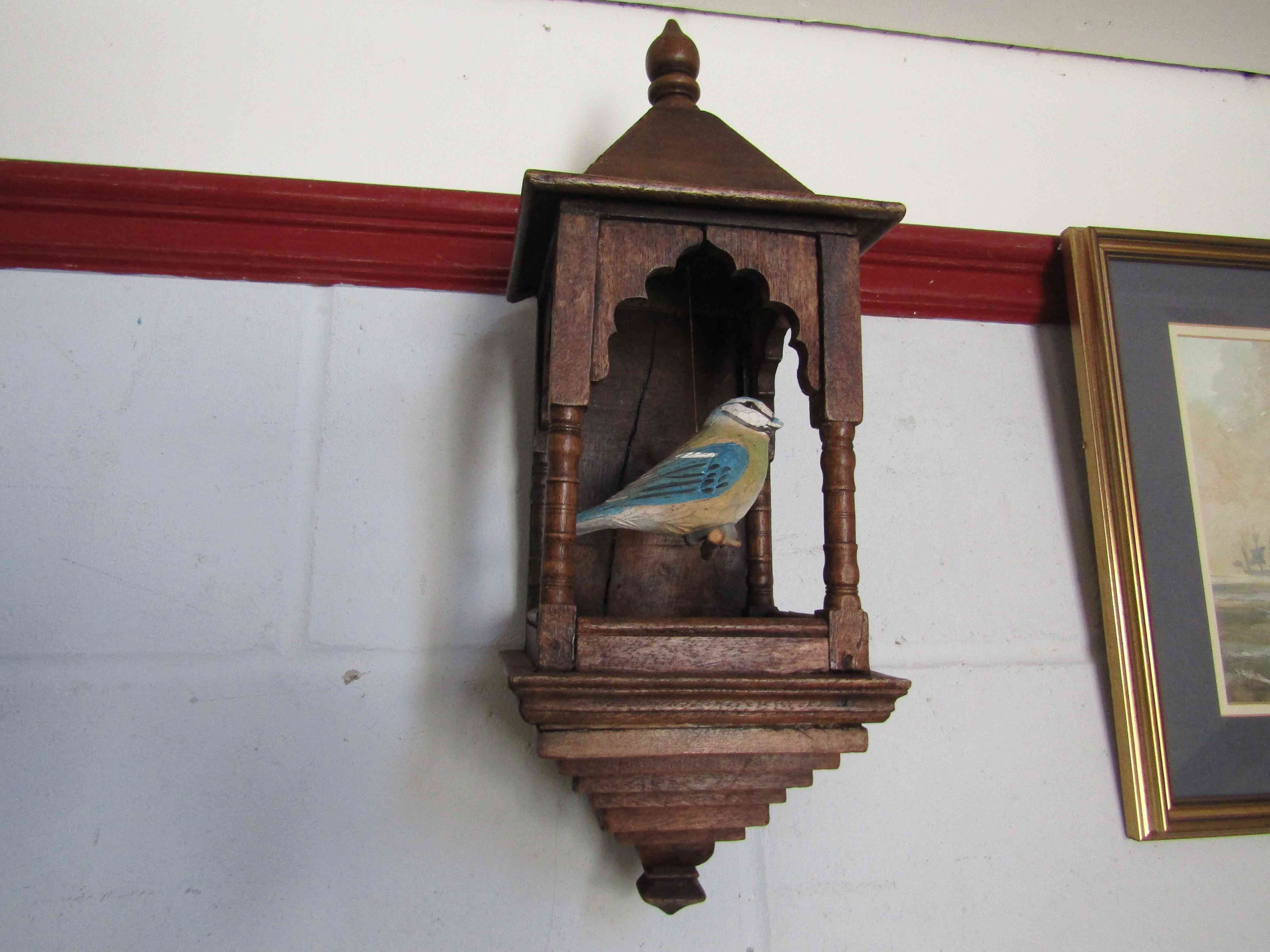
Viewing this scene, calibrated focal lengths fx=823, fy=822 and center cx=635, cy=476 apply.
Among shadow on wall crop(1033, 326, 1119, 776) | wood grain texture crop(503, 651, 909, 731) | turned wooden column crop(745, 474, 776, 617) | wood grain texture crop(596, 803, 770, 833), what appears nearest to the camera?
wood grain texture crop(503, 651, 909, 731)

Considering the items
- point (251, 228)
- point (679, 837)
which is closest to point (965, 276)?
point (679, 837)

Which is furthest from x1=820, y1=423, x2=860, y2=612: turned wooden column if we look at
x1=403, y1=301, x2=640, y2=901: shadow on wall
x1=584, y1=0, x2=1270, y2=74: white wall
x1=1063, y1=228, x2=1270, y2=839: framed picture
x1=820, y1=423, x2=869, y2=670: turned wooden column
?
x1=584, y1=0, x2=1270, y2=74: white wall

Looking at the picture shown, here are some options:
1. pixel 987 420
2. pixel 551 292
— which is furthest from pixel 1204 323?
pixel 551 292

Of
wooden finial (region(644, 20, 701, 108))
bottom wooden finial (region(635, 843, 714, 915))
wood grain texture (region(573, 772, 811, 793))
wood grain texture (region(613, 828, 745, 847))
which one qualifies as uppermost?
wooden finial (region(644, 20, 701, 108))

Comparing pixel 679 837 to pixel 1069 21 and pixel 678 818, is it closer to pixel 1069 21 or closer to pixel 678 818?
pixel 678 818

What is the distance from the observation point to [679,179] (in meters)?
0.71

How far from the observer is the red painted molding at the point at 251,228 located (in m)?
0.86

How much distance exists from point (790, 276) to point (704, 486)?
197mm

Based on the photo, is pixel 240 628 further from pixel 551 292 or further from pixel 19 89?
pixel 19 89

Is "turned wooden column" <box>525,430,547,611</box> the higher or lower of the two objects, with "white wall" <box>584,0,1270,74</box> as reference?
lower

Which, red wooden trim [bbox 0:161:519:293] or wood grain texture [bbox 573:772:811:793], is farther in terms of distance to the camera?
red wooden trim [bbox 0:161:519:293]

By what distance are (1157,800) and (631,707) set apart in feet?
2.13

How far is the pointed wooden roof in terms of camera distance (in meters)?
0.68

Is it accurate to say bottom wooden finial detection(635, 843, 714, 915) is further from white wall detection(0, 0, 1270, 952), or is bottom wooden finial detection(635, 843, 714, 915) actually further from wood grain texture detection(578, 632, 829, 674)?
wood grain texture detection(578, 632, 829, 674)
